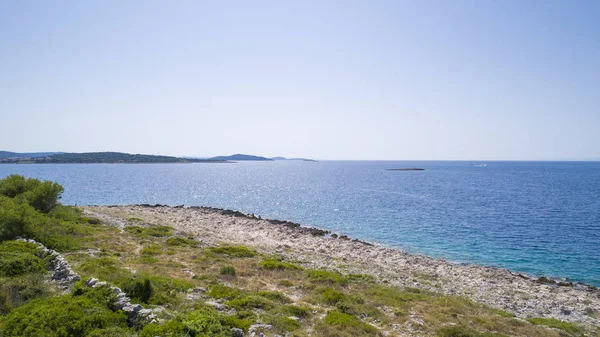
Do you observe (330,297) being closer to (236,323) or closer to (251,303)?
(251,303)

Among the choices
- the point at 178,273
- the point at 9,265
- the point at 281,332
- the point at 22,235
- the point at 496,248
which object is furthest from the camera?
the point at 496,248

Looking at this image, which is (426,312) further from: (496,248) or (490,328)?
(496,248)

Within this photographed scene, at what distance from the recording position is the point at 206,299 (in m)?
18.6

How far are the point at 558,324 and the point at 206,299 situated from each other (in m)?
20.6

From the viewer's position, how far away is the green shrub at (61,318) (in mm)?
11742

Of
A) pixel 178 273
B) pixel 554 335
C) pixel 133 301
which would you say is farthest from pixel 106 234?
pixel 554 335

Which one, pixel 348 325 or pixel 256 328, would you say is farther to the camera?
pixel 348 325

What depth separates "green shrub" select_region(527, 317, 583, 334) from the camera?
1911 centimetres

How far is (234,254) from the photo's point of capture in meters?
32.5

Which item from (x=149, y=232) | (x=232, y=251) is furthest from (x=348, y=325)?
(x=149, y=232)

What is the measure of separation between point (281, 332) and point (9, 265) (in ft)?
49.1

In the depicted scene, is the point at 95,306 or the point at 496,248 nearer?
the point at 95,306

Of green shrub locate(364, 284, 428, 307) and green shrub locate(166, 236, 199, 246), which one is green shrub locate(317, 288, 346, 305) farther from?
green shrub locate(166, 236, 199, 246)

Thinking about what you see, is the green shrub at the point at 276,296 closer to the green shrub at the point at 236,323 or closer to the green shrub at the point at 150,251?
the green shrub at the point at 236,323
